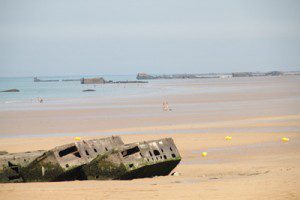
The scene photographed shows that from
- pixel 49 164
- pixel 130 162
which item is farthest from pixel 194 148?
pixel 49 164

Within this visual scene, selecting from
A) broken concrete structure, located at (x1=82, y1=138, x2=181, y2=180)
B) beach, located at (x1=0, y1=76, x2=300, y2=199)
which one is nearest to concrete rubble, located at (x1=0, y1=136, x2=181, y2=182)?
broken concrete structure, located at (x1=82, y1=138, x2=181, y2=180)

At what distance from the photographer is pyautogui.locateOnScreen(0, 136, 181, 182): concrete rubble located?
14.1m

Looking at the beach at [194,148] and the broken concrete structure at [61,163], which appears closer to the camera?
the beach at [194,148]

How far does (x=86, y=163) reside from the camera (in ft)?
47.3

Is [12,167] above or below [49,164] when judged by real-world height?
below

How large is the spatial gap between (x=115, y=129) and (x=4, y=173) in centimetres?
1501

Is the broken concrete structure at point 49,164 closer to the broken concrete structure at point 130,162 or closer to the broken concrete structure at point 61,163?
the broken concrete structure at point 61,163

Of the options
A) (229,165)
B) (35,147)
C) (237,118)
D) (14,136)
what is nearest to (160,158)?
(229,165)

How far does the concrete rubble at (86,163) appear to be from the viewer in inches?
555

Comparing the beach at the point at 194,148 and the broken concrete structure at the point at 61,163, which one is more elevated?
the broken concrete structure at the point at 61,163

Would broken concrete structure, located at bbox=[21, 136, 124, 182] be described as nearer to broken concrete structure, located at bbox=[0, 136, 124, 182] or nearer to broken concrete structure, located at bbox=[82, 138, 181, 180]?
broken concrete structure, located at bbox=[0, 136, 124, 182]

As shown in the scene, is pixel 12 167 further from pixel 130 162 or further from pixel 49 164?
pixel 130 162

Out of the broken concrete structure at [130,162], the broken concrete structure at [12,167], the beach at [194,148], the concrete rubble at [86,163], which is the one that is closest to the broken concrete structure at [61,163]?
the concrete rubble at [86,163]

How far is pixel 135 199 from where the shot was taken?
36.7 feet
